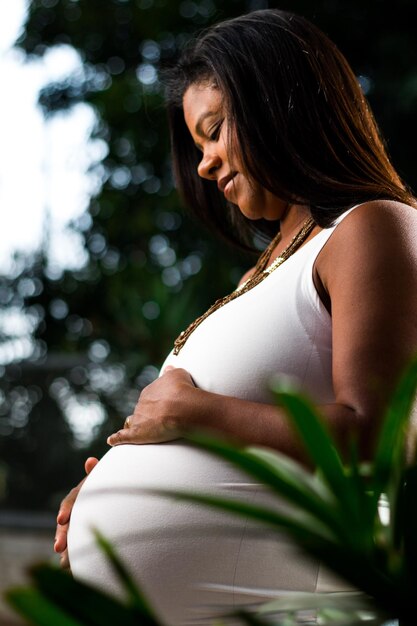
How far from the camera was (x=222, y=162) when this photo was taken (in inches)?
68.6

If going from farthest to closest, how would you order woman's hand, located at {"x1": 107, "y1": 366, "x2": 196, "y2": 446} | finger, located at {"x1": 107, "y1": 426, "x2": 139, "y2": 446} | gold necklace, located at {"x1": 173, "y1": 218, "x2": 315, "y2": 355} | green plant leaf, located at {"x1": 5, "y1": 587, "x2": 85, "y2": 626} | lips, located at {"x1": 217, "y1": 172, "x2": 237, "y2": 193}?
lips, located at {"x1": 217, "y1": 172, "x2": 237, "y2": 193} → gold necklace, located at {"x1": 173, "y1": 218, "x2": 315, "y2": 355} → finger, located at {"x1": 107, "y1": 426, "x2": 139, "y2": 446} → woman's hand, located at {"x1": 107, "y1": 366, "x2": 196, "y2": 446} → green plant leaf, located at {"x1": 5, "y1": 587, "x2": 85, "y2": 626}

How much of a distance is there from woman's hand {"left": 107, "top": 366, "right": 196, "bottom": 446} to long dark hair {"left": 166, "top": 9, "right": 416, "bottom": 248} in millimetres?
344

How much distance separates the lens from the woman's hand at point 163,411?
1347 mm

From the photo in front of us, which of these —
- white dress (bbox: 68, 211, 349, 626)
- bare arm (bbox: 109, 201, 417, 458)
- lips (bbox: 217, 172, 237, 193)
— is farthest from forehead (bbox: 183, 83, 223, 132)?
bare arm (bbox: 109, 201, 417, 458)

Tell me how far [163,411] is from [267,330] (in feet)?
0.61

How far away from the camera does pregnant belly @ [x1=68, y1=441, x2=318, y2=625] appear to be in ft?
4.21

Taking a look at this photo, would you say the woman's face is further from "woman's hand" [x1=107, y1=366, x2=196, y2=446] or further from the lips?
"woman's hand" [x1=107, y1=366, x2=196, y2=446]

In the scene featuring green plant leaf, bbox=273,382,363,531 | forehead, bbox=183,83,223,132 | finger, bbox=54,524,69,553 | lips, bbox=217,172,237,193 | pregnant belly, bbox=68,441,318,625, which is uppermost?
green plant leaf, bbox=273,382,363,531

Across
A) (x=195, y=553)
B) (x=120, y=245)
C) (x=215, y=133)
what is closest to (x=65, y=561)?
(x=195, y=553)

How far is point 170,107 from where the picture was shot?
2.20m

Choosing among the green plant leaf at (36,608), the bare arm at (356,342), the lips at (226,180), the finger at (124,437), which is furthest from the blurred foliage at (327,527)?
the lips at (226,180)

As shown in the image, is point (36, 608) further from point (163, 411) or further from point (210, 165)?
point (210, 165)

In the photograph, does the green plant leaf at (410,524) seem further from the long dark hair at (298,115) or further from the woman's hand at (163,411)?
the long dark hair at (298,115)

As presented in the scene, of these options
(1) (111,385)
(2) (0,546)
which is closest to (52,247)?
(1) (111,385)
